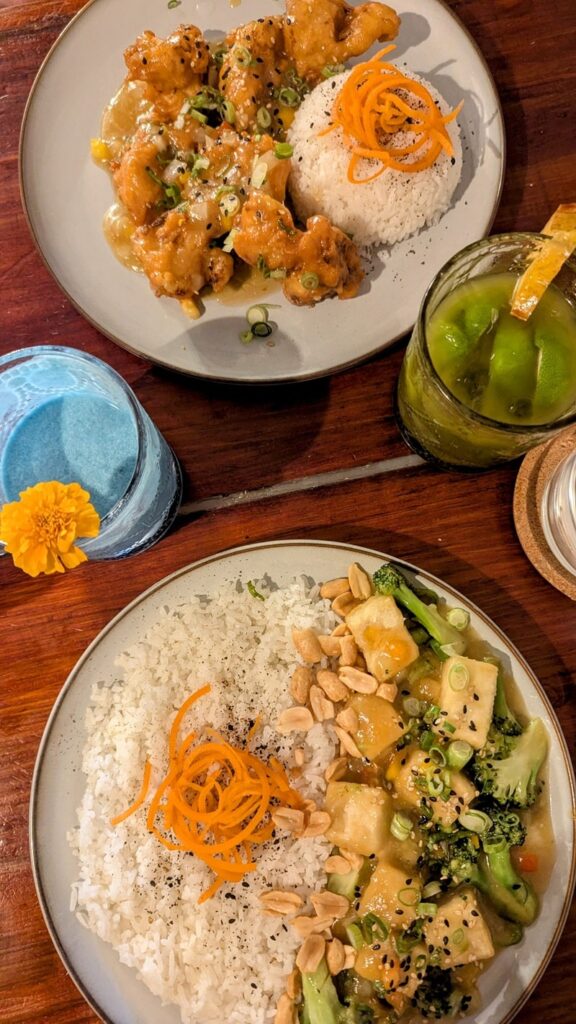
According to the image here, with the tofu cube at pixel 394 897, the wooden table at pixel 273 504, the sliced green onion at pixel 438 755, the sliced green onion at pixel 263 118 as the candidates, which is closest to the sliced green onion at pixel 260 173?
the sliced green onion at pixel 263 118

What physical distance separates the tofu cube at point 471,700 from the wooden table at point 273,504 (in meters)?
0.34

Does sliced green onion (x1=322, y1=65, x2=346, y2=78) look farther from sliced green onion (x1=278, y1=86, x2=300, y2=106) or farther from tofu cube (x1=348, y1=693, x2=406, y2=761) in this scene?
tofu cube (x1=348, y1=693, x2=406, y2=761)

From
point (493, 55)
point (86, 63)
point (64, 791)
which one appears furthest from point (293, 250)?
point (64, 791)

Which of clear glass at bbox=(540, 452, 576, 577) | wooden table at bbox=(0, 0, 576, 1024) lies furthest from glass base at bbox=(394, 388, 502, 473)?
clear glass at bbox=(540, 452, 576, 577)

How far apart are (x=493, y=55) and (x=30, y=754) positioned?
9.02ft

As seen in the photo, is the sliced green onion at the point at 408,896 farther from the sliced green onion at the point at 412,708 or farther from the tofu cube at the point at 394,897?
the sliced green onion at the point at 412,708

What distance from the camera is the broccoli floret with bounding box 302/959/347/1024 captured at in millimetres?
1831

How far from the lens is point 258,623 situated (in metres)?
2.10

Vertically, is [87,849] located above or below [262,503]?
below

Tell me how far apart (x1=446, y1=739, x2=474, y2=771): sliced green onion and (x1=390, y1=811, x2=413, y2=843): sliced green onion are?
187 millimetres

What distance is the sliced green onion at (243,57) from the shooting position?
85.4 inches

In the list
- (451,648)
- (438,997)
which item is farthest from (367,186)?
(438,997)

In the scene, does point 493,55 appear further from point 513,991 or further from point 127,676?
point 513,991

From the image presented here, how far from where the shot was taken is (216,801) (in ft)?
6.29
